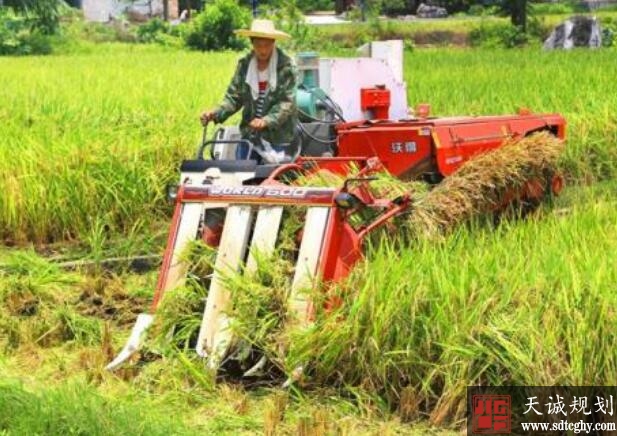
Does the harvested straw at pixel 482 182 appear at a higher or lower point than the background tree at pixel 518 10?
higher

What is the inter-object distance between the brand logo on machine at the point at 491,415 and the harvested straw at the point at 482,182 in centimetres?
165

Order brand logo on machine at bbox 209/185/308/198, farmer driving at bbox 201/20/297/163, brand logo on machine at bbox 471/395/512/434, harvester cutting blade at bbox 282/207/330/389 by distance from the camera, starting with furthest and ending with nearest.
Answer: farmer driving at bbox 201/20/297/163 < brand logo on machine at bbox 209/185/308/198 < harvester cutting blade at bbox 282/207/330/389 < brand logo on machine at bbox 471/395/512/434

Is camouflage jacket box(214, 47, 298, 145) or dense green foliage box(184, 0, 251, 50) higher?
camouflage jacket box(214, 47, 298, 145)

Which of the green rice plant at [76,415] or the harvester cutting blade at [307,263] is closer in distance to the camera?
the green rice plant at [76,415]

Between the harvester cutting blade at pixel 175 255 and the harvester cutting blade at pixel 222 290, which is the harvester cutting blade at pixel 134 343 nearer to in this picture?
the harvester cutting blade at pixel 175 255

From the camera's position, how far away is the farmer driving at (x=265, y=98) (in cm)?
692

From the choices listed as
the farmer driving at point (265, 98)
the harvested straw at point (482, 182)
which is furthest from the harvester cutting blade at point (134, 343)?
the farmer driving at point (265, 98)

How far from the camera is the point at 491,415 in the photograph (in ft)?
14.3

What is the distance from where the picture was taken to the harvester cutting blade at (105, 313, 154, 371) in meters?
5.28

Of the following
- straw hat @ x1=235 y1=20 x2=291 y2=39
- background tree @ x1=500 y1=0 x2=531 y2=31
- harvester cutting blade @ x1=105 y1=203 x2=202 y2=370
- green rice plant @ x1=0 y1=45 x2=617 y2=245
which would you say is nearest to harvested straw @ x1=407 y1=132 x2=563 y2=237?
harvester cutting blade @ x1=105 y1=203 x2=202 y2=370

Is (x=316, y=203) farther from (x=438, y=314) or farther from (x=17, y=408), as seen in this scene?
(x=17, y=408)

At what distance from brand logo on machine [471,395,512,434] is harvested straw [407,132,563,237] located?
1.65 m

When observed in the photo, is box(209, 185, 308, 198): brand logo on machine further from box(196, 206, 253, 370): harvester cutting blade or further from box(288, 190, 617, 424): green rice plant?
box(288, 190, 617, 424): green rice plant

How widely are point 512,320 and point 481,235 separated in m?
1.56
